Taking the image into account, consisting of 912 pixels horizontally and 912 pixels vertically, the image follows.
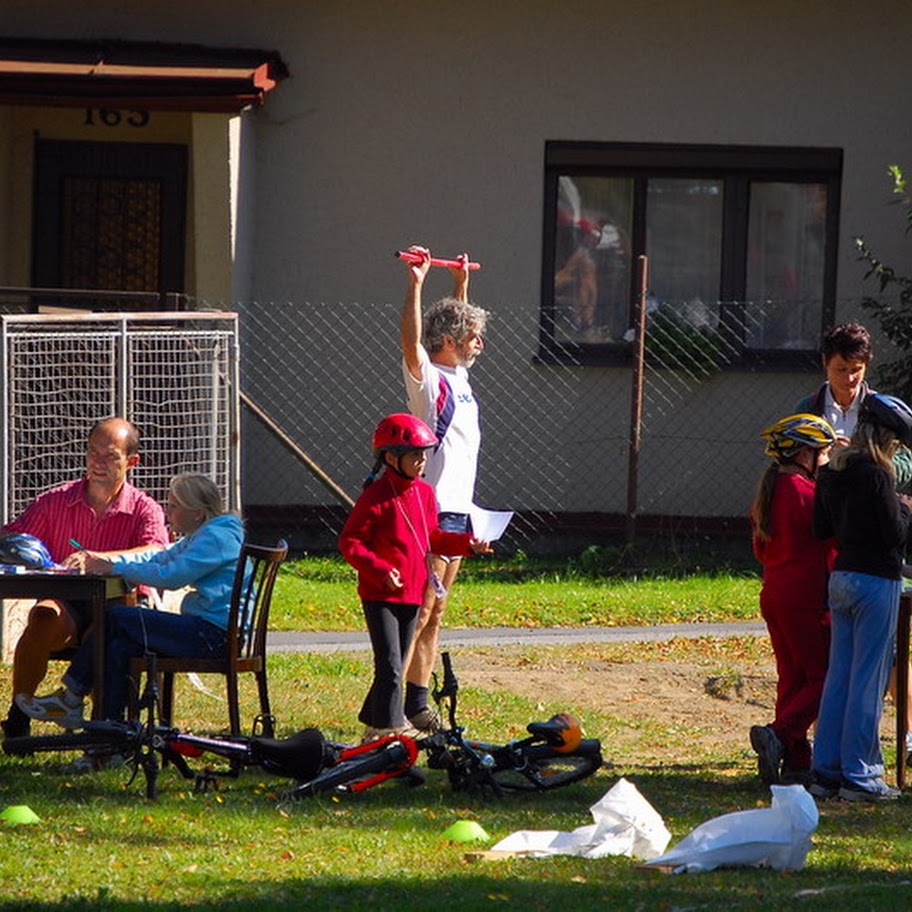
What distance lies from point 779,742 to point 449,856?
75.3 inches

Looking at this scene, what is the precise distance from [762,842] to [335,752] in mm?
1947

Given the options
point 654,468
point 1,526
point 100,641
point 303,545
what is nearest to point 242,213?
point 303,545

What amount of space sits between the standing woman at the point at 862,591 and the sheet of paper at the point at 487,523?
1.55m

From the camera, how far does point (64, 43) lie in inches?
596

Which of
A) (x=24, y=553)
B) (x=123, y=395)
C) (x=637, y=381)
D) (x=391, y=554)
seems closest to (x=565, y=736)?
(x=391, y=554)

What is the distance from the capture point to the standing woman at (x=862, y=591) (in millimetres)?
7664

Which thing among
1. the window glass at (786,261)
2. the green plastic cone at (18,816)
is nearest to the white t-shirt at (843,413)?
the green plastic cone at (18,816)

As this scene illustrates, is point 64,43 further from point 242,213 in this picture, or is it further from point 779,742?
point 779,742

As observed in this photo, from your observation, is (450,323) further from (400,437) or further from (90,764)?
(90,764)

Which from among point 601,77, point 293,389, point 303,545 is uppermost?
point 601,77

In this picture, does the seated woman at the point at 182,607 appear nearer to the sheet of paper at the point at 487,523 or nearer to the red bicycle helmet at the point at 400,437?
the red bicycle helmet at the point at 400,437

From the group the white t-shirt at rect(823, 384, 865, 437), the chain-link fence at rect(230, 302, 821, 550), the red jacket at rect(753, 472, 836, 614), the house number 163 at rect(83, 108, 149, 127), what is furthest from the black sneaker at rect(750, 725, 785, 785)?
the house number 163 at rect(83, 108, 149, 127)

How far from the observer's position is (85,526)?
8953mm

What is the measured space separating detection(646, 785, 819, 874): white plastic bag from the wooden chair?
237 centimetres
